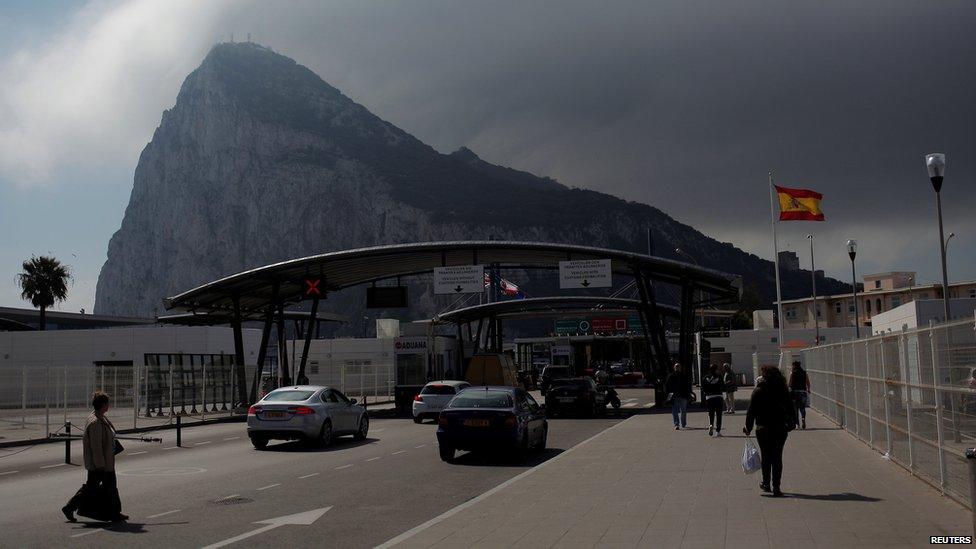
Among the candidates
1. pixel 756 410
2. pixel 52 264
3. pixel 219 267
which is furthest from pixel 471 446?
pixel 219 267

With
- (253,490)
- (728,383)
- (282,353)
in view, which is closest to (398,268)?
(282,353)

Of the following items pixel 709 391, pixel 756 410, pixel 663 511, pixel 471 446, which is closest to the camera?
pixel 663 511

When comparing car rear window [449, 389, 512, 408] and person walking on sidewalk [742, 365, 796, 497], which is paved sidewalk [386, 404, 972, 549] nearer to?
person walking on sidewalk [742, 365, 796, 497]

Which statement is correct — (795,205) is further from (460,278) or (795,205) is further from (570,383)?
(460,278)

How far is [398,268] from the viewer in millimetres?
45156

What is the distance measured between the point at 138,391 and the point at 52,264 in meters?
46.0

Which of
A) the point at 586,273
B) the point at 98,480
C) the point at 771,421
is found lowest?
the point at 98,480

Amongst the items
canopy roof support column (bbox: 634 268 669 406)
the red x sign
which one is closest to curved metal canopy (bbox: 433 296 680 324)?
canopy roof support column (bbox: 634 268 669 406)

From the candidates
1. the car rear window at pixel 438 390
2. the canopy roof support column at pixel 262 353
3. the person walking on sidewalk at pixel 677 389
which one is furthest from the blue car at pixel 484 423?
the canopy roof support column at pixel 262 353

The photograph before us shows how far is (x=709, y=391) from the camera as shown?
73.2 ft

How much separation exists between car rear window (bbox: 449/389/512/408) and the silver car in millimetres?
4513

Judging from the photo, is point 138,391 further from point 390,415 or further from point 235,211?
point 235,211

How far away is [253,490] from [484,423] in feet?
16.6

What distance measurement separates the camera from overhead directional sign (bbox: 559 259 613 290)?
3916cm
